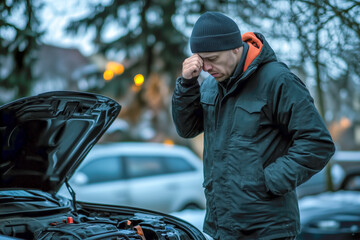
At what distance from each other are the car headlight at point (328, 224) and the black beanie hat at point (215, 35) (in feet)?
9.96

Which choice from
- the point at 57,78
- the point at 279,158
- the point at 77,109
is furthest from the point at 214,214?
the point at 57,78

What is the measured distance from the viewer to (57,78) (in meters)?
24.2

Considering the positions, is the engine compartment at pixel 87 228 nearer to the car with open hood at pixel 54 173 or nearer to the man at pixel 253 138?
the car with open hood at pixel 54 173

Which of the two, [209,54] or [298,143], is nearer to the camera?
[298,143]

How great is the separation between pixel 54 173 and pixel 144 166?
4.41 m

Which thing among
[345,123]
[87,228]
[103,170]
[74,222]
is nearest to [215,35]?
[87,228]

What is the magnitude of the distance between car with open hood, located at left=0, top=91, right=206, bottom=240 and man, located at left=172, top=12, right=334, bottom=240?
0.41 metres

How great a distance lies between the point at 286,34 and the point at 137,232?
249 cm

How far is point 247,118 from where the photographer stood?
7.27ft

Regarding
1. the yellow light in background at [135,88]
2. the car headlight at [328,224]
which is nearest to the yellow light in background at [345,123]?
the yellow light in background at [135,88]

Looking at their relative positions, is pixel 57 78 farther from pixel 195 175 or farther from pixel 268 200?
pixel 268 200

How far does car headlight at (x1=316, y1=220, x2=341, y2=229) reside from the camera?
4.55 metres

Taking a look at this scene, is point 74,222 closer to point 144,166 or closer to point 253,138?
point 253,138

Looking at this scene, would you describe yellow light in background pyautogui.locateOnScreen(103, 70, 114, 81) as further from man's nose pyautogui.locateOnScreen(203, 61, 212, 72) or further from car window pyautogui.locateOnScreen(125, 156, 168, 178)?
man's nose pyautogui.locateOnScreen(203, 61, 212, 72)
